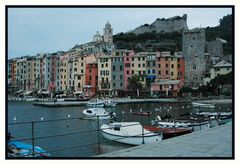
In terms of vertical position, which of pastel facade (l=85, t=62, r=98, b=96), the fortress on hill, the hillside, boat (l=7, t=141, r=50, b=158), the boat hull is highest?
the fortress on hill

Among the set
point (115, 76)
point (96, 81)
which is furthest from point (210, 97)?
point (96, 81)

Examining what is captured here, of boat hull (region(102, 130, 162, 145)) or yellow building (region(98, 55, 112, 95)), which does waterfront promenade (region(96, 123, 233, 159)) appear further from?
yellow building (region(98, 55, 112, 95))

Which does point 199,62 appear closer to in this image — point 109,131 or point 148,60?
point 148,60

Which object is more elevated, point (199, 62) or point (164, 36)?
point (164, 36)

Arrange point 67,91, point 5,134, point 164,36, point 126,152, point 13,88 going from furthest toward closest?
point 164,36 → point 13,88 → point 67,91 → point 126,152 → point 5,134

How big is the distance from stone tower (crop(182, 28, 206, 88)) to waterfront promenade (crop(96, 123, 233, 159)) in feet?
135

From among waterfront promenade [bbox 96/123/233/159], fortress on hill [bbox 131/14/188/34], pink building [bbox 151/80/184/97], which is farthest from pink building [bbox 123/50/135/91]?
waterfront promenade [bbox 96/123/233/159]

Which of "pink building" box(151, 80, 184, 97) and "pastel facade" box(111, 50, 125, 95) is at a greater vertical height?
"pastel facade" box(111, 50, 125, 95)

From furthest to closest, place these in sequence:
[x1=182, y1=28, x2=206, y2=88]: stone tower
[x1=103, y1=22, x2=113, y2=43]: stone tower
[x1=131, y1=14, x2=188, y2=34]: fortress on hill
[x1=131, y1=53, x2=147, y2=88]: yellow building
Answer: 1. [x1=131, y1=14, x2=188, y2=34]: fortress on hill
2. [x1=103, y1=22, x2=113, y2=43]: stone tower
3. [x1=182, y1=28, x2=206, y2=88]: stone tower
4. [x1=131, y1=53, x2=147, y2=88]: yellow building

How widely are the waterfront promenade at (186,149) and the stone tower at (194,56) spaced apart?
41058 mm

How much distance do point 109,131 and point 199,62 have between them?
36316 mm

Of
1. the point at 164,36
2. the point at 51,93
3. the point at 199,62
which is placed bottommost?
Answer: the point at 51,93

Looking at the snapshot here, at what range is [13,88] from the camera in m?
60.0

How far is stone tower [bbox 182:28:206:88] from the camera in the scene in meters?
45.6
